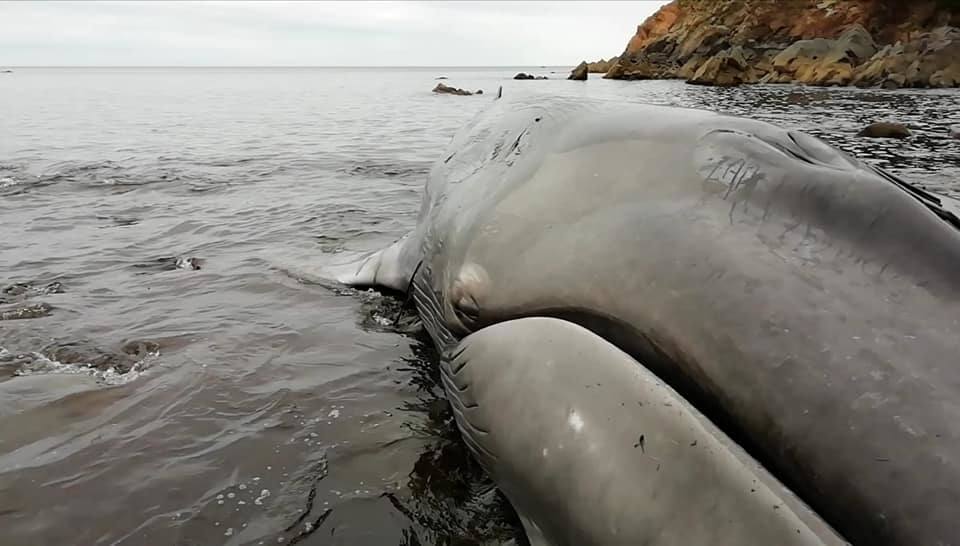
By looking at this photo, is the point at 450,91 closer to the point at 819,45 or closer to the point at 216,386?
the point at 819,45

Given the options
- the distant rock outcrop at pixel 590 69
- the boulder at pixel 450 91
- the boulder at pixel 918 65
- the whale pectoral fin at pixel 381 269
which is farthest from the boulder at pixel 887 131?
the distant rock outcrop at pixel 590 69

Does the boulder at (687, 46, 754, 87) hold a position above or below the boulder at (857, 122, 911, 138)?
below

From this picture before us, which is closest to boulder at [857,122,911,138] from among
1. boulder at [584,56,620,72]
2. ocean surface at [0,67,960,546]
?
ocean surface at [0,67,960,546]

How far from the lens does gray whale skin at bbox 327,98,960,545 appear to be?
1.60 metres

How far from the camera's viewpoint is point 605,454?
180 cm

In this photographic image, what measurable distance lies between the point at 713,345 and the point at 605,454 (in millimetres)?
438

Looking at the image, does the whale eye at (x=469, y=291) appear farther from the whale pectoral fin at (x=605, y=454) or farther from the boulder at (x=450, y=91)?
the boulder at (x=450, y=91)

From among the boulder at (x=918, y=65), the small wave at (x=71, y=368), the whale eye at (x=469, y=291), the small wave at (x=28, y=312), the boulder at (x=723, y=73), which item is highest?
the whale eye at (x=469, y=291)

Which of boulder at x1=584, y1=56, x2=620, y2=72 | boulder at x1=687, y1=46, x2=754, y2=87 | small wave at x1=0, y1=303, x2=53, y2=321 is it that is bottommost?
boulder at x1=584, y1=56, x2=620, y2=72

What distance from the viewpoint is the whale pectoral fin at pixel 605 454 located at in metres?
1.59

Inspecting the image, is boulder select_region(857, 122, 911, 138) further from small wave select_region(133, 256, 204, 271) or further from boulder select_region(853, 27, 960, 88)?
boulder select_region(853, 27, 960, 88)

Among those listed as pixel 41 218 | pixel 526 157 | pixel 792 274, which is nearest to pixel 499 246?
pixel 526 157

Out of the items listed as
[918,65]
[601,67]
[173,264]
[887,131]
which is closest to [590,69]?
[601,67]

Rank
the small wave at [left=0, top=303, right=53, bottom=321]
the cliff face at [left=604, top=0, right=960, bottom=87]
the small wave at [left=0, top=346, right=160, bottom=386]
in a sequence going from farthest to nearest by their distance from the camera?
the cliff face at [left=604, top=0, right=960, bottom=87] < the small wave at [left=0, top=303, right=53, bottom=321] < the small wave at [left=0, top=346, right=160, bottom=386]
